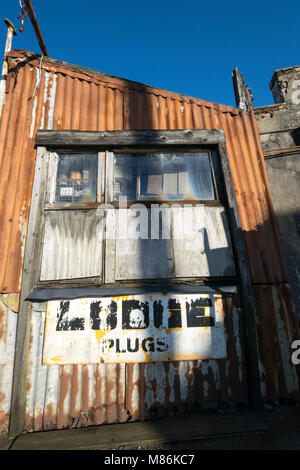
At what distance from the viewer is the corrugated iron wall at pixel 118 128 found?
3.62 metres

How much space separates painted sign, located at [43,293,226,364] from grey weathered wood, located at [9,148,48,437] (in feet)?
1.05

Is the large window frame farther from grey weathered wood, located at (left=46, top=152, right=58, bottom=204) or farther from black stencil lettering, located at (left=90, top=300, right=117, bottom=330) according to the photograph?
black stencil lettering, located at (left=90, top=300, right=117, bottom=330)

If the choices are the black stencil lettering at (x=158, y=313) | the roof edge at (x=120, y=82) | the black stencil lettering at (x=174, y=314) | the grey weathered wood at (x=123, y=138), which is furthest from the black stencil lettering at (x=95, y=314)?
the roof edge at (x=120, y=82)

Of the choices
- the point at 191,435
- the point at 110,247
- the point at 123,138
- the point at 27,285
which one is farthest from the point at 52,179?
the point at 191,435

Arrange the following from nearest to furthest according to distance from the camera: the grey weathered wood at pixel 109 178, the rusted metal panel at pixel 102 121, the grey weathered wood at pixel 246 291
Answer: the grey weathered wood at pixel 246 291, the rusted metal panel at pixel 102 121, the grey weathered wood at pixel 109 178

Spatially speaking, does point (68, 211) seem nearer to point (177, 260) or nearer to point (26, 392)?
point (177, 260)

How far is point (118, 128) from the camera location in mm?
4949

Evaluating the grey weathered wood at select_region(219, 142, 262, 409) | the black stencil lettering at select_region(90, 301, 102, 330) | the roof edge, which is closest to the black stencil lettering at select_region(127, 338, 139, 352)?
the black stencil lettering at select_region(90, 301, 102, 330)

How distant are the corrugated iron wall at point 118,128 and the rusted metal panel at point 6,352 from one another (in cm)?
29

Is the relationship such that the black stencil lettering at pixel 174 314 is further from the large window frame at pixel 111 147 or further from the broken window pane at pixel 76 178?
the broken window pane at pixel 76 178

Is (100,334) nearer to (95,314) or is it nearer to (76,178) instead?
(95,314)

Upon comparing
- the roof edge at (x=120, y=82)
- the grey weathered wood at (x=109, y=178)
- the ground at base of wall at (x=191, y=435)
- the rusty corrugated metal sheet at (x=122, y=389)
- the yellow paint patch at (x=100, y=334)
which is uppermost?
the roof edge at (x=120, y=82)

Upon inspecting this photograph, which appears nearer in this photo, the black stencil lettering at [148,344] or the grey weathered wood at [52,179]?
the black stencil lettering at [148,344]
